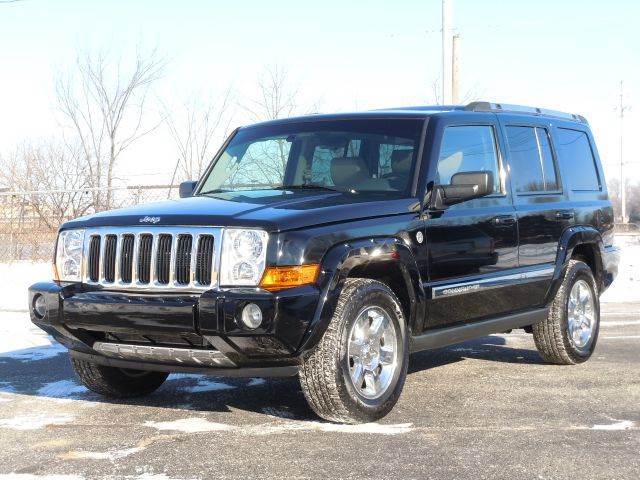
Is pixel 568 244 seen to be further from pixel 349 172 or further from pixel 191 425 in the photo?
pixel 191 425

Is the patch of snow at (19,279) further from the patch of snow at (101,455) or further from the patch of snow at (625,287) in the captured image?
the patch of snow at (625,287)

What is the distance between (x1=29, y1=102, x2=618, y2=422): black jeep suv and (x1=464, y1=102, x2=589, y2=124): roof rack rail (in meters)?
0.02

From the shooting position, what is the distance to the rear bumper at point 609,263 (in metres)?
8.12

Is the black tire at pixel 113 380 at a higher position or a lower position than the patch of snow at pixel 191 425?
higher

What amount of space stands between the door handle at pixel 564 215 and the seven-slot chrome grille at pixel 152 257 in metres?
3.36

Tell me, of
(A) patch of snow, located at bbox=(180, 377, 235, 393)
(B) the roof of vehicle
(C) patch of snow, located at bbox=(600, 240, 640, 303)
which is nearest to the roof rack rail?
(B) the roof of vehicle

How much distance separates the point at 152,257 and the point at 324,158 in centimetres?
164

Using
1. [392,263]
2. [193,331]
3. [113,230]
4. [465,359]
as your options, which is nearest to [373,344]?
[392,263]

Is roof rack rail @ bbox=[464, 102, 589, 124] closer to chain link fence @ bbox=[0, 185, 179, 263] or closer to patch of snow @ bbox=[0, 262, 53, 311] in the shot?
patch of snow @ bbox=[0, 262, 53, 311]

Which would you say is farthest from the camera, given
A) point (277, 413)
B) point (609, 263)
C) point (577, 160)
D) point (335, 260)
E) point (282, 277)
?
point (609, 263)

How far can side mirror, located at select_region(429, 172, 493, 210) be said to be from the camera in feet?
19.4

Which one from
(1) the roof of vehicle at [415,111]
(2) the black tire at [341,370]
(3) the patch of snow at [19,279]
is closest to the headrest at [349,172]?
(1) the roof of vehicle at [415,111]

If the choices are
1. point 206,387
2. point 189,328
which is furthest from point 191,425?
point 206,387

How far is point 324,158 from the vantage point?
6352 millimetres
